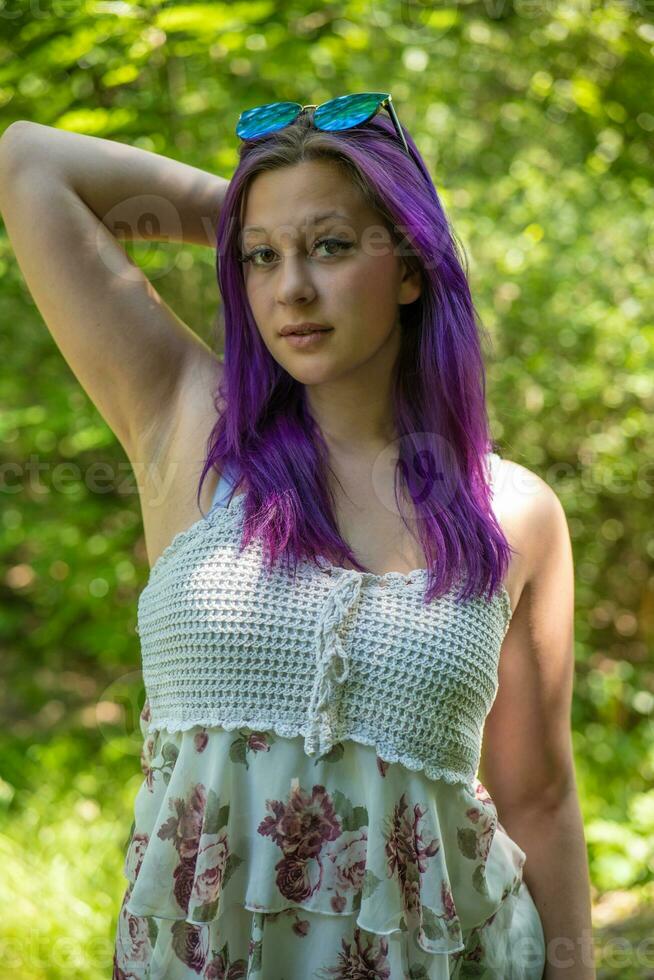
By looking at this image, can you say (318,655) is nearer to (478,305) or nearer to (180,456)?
(180,456)

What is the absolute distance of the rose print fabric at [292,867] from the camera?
4.79 ft

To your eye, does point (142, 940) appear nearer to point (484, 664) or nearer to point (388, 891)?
point (388, 891)

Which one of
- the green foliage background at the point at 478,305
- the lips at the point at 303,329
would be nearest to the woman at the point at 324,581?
the lips at the point at 303,329

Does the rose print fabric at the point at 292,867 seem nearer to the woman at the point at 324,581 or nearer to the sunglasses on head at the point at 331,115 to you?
the woman at the point at 324,581

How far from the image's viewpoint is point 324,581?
5.01 ft

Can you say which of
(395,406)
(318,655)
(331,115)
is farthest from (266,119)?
(318,655)

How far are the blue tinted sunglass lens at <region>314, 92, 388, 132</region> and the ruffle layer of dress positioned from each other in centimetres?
98

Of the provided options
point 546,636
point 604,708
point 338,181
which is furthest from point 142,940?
point 604,708

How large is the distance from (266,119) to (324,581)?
0.78 metres

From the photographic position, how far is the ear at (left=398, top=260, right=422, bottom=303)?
1.71 m

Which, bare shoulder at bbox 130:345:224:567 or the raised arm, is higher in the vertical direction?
the raised arm

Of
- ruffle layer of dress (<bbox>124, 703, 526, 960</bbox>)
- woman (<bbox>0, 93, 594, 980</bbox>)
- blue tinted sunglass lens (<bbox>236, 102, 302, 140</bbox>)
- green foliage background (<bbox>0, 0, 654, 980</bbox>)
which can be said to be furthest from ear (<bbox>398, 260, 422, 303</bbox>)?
green foliage background (<bbox>0, 0, 654, 980</bbox>)

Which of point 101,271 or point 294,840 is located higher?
point 101,271

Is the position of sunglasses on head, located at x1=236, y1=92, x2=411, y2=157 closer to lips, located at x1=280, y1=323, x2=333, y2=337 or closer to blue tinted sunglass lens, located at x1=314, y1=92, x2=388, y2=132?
blue tinted sunglass lens, located at x1=314, y1=92, x2=388, y2=132
